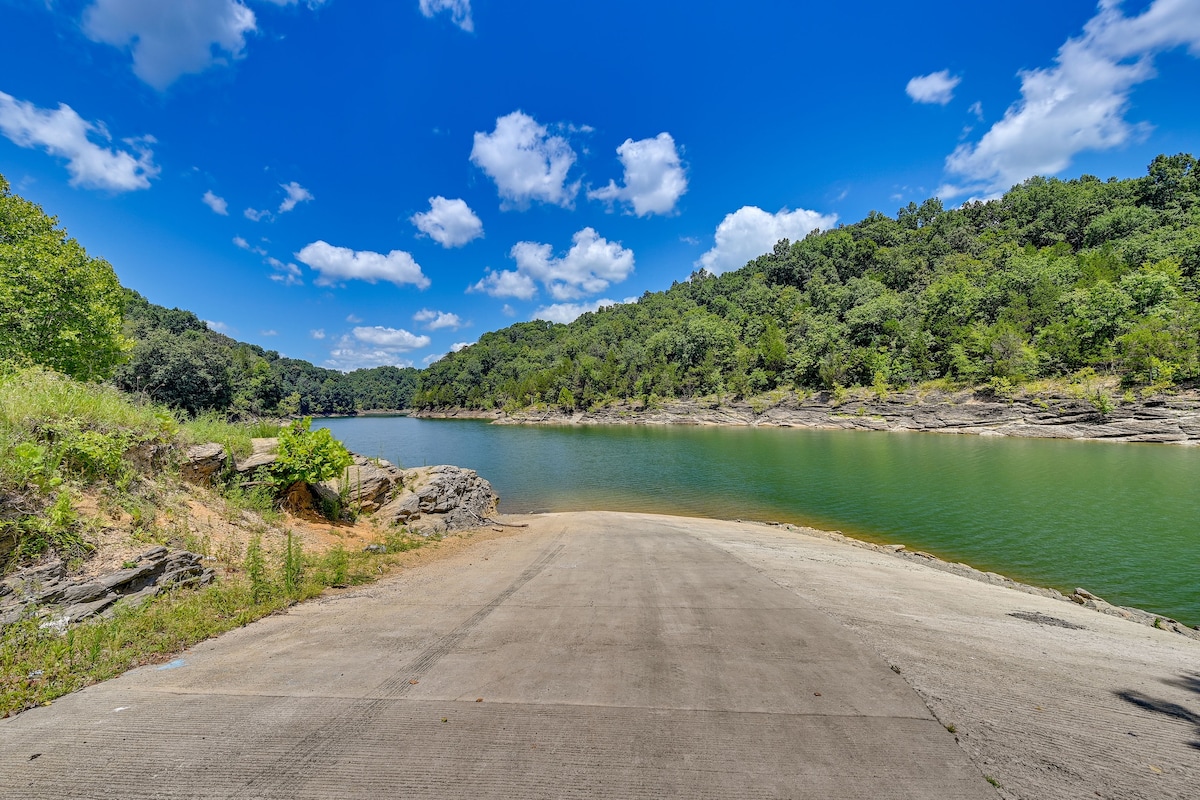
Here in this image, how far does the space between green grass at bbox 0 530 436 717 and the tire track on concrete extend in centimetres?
280

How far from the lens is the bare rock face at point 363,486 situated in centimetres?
1330

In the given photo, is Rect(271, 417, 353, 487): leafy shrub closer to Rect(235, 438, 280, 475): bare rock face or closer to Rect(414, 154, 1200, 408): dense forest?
Rect(235, 438, 280, 475): bare rock face

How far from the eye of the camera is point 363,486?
14.0m

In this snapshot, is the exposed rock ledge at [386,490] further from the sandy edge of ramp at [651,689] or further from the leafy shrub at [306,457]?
the sandy edge of ramp at [651,689]

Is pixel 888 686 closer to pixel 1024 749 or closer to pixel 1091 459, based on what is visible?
pixel 1024 749

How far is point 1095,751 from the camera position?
3.59 meters

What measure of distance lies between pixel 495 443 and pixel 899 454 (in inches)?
1871

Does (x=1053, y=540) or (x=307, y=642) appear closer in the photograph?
(x=307, y=642)

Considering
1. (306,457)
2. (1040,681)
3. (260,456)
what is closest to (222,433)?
(260,456)

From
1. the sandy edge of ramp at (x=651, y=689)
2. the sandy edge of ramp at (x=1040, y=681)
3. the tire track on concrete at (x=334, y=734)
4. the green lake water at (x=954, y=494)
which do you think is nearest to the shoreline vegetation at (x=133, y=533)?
the sandy edge of ramp at (x=651, y=689)

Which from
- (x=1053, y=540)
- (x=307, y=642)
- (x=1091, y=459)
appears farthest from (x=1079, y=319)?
(x=307, y=642)

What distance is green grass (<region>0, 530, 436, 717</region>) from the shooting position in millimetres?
4219

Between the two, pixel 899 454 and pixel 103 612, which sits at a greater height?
pixel 103 612

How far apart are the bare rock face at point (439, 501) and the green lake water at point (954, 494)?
20.5 ft
